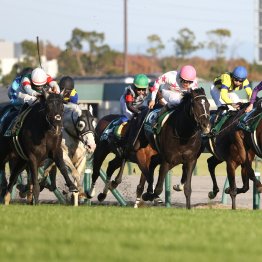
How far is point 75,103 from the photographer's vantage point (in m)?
21.6

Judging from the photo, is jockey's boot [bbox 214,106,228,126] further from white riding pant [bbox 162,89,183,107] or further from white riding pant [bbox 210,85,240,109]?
white riding pant [bbox 162,89,183,107]

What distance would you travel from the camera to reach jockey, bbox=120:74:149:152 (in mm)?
21016

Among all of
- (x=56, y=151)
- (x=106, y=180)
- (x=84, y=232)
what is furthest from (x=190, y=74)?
(x=84, y=232)

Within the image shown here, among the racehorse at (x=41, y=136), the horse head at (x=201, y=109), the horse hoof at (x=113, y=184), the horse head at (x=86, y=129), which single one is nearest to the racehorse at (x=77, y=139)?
the horse head at (x=86, y=129)

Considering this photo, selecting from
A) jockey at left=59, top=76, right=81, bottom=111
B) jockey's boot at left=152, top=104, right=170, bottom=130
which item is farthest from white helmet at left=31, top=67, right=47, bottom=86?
jockey's boot at left=152, top=104, right=170, bottom=130

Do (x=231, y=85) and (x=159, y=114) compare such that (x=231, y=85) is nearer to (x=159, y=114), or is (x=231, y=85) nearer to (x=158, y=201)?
(x=159, y=114)

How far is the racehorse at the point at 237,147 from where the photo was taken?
1967 cm

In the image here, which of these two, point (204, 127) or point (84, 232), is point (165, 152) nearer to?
point (204, 127)

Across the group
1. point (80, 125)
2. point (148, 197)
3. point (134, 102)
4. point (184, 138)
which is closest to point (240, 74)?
point (134, 102)

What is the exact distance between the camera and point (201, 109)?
18.2 meters

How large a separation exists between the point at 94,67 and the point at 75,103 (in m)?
108

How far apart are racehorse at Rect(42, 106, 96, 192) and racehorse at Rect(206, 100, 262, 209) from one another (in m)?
2.26

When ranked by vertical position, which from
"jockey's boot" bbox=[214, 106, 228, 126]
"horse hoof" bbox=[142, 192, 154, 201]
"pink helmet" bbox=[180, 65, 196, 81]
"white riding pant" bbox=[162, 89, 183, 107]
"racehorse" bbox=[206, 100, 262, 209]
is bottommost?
"horse hoof" bbox=[142, 192, 154, 201]

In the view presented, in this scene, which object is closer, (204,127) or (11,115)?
(204,127)
